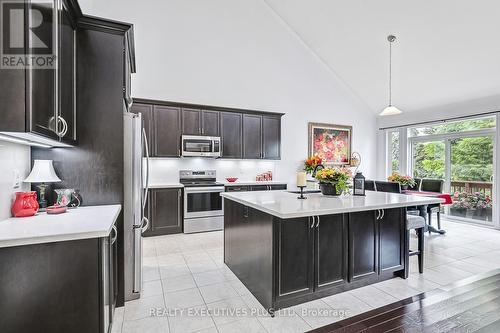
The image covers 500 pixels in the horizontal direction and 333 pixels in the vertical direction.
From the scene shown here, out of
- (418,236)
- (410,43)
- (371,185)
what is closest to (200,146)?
(371,185)

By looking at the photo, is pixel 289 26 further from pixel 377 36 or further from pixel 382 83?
pixel 382 83

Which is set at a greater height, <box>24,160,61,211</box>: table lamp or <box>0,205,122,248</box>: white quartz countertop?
<box>24,160,61,211</box>: table lamp

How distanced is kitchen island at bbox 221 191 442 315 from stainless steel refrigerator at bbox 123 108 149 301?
3.35 feet

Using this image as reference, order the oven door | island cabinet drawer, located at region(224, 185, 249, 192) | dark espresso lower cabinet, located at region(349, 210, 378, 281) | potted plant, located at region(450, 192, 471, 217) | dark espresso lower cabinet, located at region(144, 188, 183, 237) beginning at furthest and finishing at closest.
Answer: potted plant, located at region(450, 192, 471, 217), island cabinet drawer, located at region(224, 185, 249, 192), the oven door, dark espresso lower cabinet, located at region(144, 188, 183, 237), dark espresso lower cabinet, located at region(349, 210, 378, 281)

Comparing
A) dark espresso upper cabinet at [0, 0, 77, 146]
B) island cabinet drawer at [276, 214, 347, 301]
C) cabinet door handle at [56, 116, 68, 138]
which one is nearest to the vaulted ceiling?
island cabinet drawer at [276, 214, 347, 301]

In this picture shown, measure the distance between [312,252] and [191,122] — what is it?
141 inches

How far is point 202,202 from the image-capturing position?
4.82m

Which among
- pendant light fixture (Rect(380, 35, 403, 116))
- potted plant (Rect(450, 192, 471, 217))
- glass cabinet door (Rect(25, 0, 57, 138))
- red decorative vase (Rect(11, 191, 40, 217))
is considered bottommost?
potted plant (Rect(450, 192, 471, 217))

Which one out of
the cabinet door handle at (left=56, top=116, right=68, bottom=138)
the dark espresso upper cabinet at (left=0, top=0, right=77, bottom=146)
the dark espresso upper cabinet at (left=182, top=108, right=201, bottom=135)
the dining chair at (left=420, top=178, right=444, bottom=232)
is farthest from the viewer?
the dark espresso upper cabinet at (left=182, top=108, right=201, bottom=135)

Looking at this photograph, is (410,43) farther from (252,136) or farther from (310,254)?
(310,254)

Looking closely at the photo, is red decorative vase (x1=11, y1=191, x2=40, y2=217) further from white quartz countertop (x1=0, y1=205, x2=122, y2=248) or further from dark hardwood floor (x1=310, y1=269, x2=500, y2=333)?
dark hardwood floor (x1=310, y1=269, x2=500, y2=333)

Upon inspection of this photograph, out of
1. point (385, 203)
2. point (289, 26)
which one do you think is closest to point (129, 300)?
point (385, 203)

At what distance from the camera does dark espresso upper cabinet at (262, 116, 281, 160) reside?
5684 mm

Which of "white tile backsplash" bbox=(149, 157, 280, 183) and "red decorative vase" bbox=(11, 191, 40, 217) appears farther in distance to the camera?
"white tile backsplash" bbox=(149, 157, 280, 183)
